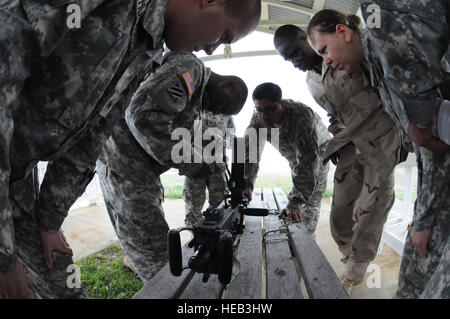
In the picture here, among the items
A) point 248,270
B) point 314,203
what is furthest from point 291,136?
point 248,270

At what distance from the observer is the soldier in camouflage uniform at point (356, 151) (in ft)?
7.51

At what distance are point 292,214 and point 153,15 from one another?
6.34ft

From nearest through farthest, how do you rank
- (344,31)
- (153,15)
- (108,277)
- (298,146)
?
(153,15) → (344,31) → (298,146) → (108,277)

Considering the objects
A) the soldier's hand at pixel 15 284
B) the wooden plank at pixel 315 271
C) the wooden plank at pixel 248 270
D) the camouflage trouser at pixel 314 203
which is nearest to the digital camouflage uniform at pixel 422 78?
the wooden plank at pixel 315 271

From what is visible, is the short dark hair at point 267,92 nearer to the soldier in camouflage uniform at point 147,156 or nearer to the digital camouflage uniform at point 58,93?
the soldier in camouflage uniform at point 147,156

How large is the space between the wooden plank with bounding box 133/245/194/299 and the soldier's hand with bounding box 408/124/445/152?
1142 mm

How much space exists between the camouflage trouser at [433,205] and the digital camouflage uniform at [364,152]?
0.97 meters

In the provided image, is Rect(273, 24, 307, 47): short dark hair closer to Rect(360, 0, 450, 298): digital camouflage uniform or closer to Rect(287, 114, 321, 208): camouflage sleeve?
Rect(287, 114, 321, 208): camouflage sleeve

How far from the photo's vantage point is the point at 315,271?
1.31 m

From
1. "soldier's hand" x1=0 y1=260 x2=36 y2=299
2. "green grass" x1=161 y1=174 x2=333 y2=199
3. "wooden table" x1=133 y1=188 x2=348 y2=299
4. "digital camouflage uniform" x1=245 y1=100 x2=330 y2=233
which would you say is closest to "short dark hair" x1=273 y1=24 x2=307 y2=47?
"digital camouflage uniform" x1=245 y1=100 x2=330 y2=233
